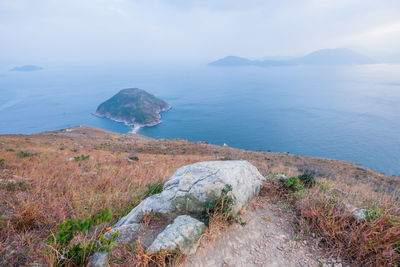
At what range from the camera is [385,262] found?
10.0 ft

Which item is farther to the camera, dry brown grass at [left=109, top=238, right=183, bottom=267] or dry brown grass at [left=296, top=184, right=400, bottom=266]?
dry brown grass at [left=296, top=184, right=400, bottom=266]

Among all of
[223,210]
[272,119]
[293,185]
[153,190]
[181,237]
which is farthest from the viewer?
[272,119]

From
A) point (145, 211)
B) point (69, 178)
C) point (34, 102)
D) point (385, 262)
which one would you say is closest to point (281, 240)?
point (385, 262)

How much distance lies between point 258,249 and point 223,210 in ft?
3.14

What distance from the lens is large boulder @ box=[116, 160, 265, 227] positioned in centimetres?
421

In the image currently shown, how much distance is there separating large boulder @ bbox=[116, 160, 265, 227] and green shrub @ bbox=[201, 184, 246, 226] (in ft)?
0.42

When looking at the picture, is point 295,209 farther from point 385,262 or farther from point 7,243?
point 7,243

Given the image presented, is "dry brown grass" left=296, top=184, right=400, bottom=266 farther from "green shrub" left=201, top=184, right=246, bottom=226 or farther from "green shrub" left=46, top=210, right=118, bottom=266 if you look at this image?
"green shrub" left=46, top=210, right=118, bottom=266

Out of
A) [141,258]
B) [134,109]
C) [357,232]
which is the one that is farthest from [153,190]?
[134,109]

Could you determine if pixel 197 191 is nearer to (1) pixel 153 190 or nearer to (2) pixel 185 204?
(2) pixel 185 204

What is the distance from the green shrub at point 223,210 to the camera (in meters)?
3.92

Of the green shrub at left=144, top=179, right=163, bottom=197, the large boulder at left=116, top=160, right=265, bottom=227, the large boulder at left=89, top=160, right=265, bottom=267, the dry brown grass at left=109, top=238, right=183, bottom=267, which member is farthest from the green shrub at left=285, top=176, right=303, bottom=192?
the green shrub at left=144, top=179, right=163, bottom=197

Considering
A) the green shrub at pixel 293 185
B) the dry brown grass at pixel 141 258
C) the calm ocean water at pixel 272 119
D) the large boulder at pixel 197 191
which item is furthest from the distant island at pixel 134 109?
the dry brown grass at pixel 141 258

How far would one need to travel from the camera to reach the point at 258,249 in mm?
3494
